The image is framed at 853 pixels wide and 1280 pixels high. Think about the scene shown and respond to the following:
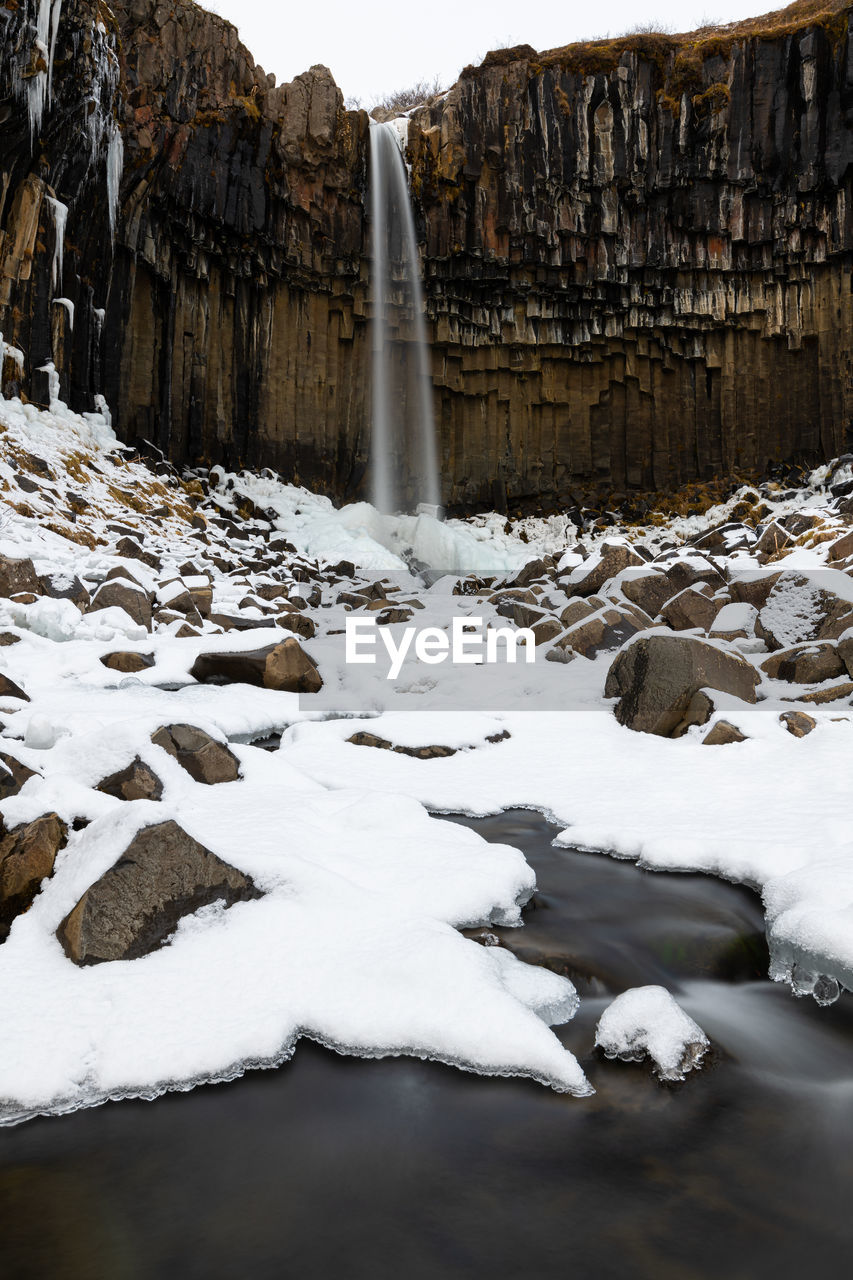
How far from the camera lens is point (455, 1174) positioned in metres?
1.92

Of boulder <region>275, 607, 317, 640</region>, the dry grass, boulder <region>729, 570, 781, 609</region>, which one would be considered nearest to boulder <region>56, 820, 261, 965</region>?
boulder <region>275, 607, 317, 640</region>

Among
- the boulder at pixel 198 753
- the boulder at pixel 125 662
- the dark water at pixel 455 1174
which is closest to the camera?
the dark water at pixel 455 1174

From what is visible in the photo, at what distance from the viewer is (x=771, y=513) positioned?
63.0ft

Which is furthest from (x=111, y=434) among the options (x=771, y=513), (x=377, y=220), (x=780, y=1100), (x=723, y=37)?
(x=723, y=37)

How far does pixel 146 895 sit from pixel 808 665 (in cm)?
592

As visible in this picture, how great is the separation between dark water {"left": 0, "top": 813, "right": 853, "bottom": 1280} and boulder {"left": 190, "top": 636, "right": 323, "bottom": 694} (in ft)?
18.1

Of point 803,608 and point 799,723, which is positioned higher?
point 803,608

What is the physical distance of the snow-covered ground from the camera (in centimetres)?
234

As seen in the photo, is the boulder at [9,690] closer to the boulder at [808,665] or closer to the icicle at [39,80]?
the boulder at [808,665]

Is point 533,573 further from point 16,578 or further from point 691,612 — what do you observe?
point 16,578

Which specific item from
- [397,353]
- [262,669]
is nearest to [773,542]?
[262,669]

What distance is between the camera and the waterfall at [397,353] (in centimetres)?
2175

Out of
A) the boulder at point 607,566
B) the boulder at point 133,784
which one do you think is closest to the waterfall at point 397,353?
the boulder at point 607,566

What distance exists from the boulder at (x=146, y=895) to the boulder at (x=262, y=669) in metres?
4.79
